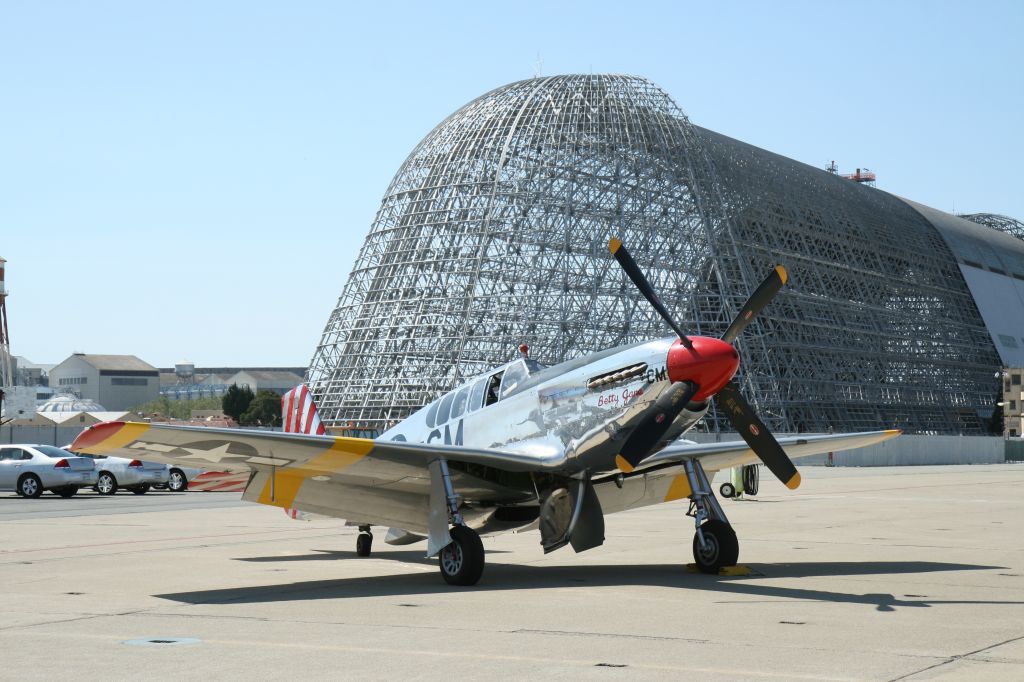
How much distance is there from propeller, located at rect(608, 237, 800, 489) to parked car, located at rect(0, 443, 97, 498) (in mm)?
22450

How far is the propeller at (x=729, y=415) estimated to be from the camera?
11.4m

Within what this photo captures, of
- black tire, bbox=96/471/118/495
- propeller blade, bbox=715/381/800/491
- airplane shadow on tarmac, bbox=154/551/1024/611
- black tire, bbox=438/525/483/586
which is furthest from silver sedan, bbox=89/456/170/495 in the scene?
propeller blade, bbox=715/381/800/491

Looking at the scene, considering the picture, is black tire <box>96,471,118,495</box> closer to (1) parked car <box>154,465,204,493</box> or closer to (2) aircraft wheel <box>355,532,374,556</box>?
(1) parked car <box>154,465,204,493</box>


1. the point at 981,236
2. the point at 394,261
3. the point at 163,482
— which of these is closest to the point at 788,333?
the point at 394,261

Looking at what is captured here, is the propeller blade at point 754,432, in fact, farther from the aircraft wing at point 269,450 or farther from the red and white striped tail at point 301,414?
the red and white striped tail at point 301,414

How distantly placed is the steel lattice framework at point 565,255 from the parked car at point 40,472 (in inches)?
1380

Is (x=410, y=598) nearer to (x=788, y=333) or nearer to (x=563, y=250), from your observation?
(x=563, y=250)

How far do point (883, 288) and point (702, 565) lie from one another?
7677cm

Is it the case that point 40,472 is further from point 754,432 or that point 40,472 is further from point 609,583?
point 754,432

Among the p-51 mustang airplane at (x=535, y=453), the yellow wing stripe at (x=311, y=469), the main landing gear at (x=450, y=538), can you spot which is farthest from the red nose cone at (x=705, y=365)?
the yellow wing stripe at (x=311, y=469)

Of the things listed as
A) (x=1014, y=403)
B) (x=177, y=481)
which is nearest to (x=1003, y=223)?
(x=1014, y=403)

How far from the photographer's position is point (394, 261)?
71000 mm

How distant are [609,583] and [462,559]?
1.47m

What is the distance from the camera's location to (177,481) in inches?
1415
